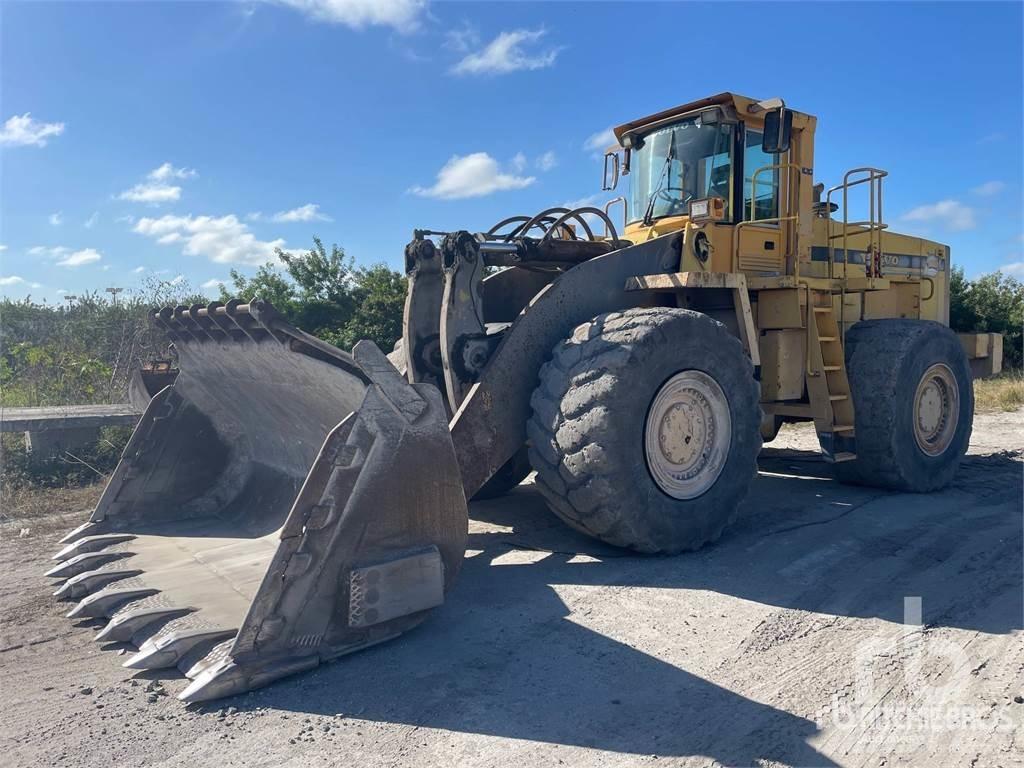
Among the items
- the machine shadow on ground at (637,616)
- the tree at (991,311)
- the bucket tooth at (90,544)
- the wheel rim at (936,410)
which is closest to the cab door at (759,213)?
the wheel rim at (936,410)

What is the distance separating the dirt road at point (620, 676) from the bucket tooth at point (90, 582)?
14cm

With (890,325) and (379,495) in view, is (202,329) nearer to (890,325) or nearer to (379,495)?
(379,495)

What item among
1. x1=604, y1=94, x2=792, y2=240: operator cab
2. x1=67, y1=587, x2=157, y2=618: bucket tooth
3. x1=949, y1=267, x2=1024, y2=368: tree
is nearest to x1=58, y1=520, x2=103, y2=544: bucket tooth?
x1=67, y1=587, x2=157, y2=618: bucket tooth

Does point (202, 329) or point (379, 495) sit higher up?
point (202, 329)

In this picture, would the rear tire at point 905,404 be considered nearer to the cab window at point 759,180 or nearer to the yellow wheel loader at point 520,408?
the yellow wheel loader at point 520,408

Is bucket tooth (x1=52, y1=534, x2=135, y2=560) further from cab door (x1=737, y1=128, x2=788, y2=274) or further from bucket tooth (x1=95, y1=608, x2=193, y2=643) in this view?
cab door (x1=737, y1=128, x2=788, y2=274)

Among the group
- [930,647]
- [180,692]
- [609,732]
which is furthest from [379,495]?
[930,647]

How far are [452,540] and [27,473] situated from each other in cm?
595

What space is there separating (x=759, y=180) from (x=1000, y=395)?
12.7m

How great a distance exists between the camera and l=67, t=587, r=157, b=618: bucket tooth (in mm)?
3910

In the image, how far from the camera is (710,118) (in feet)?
20.3

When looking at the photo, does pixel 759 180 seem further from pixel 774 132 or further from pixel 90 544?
pixel 90 544

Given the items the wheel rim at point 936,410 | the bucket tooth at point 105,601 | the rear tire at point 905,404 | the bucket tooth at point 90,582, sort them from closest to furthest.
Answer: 1. the bucket tooth at point 105,601
2. the bucket tooth at point 90,582
3. the rear tire at point 905,404
4. the wheel rim at point 936,410

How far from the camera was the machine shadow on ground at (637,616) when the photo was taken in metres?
2.94
